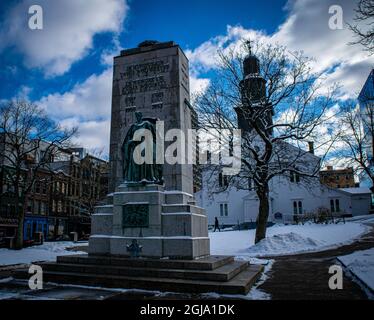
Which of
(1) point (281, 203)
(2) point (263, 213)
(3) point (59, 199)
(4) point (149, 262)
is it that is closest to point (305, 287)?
(4) point (149, 262)

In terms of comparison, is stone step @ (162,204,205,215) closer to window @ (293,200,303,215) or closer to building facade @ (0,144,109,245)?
building facade @ (0,144,109,245)

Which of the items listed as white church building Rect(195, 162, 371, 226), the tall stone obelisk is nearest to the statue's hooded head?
the tall stone obelisk

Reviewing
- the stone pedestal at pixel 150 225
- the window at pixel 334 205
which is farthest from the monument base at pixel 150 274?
the window at pixel 334 205

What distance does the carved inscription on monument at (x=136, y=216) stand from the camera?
32.1 feet

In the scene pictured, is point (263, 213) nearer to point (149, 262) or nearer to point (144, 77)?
point (144, 77)

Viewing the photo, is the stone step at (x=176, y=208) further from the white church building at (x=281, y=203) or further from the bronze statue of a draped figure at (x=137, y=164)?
the white church building at (x=281, y=203)

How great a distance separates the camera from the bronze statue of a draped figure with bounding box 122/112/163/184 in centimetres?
1057

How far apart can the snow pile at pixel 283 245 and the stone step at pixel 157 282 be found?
10769 millimetres

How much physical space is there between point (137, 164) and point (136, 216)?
1797 millimetres

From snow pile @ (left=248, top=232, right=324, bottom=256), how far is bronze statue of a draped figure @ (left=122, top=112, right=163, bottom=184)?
35.3 ft

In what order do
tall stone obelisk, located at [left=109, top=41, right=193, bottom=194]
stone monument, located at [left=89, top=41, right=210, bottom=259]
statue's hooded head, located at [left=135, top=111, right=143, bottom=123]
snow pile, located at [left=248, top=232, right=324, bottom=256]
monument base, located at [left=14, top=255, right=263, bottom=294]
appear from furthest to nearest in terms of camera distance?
snow pile, located at [left=248, top=232, right=324, bottom=256]
tall stone obelisk, located at [left=109, top=41, right=193, bottom=194]
statue's hooded head, located at [left=135, top=111, right=143, bottom=123]
stone monument, located at [left=89, top=41, right=210, bottom=259]
monument base, located at [left=14, top=255, right=263, bottom=294]
